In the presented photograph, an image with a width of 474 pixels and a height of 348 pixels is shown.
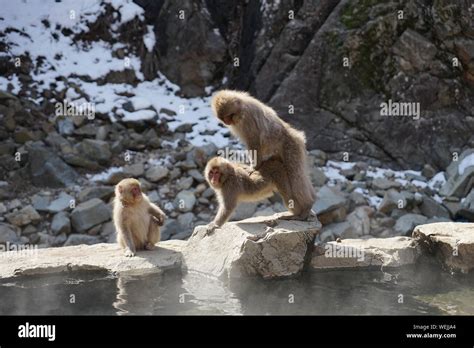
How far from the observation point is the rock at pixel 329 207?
9.63m

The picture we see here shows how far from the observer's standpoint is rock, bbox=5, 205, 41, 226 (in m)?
9.73

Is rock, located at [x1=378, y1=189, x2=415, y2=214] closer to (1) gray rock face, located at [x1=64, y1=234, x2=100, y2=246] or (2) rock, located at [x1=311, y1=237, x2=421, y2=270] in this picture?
(2) rock, located at [x1=311, y1=237, x2=421, y2=270]

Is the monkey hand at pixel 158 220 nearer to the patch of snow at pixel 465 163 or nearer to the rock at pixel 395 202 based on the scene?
the rock at pixel 395 202

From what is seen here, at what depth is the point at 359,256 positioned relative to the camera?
19.0 ft

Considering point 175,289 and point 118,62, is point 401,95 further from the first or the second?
point 175,289

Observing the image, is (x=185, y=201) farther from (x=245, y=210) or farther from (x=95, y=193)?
(x=95, y=193)

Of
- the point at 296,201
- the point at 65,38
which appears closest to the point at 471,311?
the point at 296,201

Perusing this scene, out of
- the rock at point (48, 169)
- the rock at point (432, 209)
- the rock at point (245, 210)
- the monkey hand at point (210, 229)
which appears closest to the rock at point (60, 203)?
the rock at point (48, 169)

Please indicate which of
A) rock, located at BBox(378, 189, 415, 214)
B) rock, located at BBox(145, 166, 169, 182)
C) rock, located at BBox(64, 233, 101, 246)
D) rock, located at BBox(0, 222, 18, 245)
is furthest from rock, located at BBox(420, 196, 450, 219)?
rock, located at BBox(0, 222, 18, 245)

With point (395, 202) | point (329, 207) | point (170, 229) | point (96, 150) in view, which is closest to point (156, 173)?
point (96, 150)

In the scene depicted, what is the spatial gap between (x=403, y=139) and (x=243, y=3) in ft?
15.5

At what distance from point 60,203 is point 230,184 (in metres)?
4.83

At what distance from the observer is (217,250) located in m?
5.65

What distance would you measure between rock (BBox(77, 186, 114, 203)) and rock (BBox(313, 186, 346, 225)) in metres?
3.41
